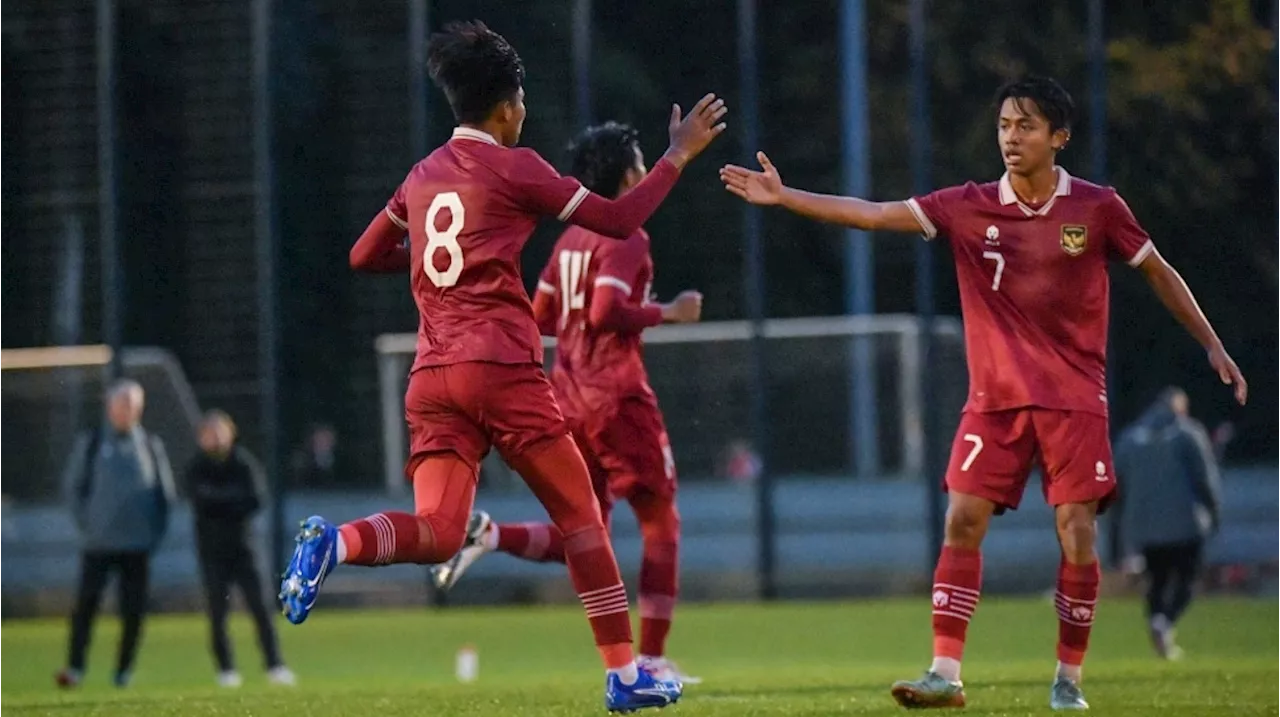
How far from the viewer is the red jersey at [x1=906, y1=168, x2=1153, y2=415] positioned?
7633mm

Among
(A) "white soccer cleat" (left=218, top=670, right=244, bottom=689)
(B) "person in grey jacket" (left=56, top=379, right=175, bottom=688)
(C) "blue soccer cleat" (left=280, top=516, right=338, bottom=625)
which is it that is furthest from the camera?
(B) "person in grey jacket" (left=56, top=379, right=175, bottom=688)

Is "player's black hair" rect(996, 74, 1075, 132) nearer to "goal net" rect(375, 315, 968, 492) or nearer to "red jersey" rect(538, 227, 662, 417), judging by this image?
"red jersey" rect(538, 227, 662, 417)

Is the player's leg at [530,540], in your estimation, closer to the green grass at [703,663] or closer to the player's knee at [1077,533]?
the green grass at [703,663]

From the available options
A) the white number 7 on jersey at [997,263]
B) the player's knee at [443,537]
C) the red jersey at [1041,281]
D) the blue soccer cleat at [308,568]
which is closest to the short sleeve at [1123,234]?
the red jersey at [1041,281]

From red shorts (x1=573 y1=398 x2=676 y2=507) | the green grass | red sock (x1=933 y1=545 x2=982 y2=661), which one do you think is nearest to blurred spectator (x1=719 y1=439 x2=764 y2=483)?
the green grass

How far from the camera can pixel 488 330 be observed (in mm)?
6918

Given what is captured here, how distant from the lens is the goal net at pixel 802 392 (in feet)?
69.1

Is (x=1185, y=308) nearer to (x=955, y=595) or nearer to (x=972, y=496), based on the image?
(x=972, y=496)

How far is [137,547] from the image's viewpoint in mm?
14750

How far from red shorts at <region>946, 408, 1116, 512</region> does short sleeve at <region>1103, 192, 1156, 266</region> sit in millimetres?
546

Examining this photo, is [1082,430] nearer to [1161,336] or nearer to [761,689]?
[761,689]

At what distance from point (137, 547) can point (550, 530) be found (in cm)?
635

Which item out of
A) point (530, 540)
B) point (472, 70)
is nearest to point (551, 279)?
point (530, 540)

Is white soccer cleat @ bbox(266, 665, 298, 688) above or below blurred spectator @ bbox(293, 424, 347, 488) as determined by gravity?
below
